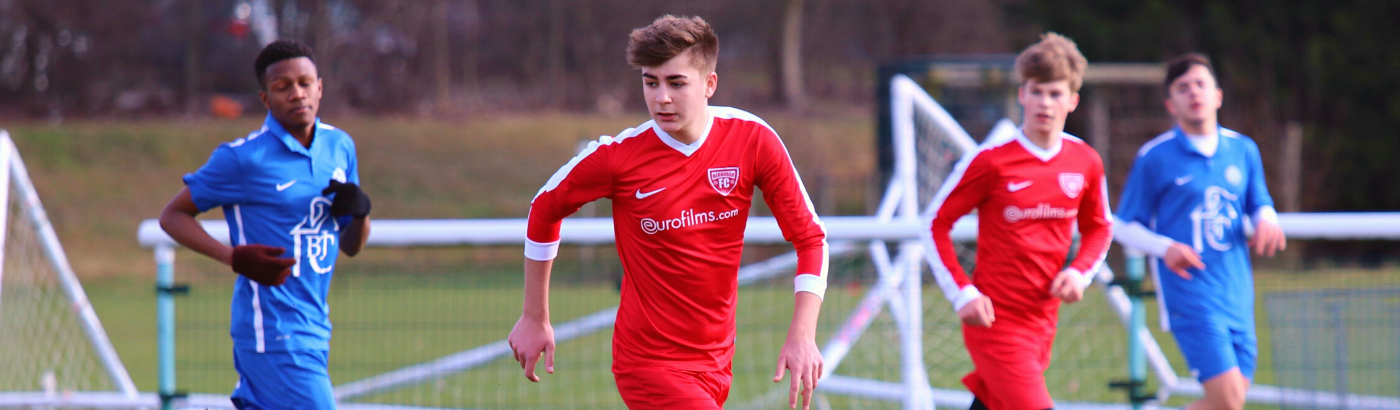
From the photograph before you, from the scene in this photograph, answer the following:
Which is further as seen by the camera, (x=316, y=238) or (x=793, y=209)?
(x=316, y=238)

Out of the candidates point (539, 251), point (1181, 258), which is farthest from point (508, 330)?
point (1181, 258)

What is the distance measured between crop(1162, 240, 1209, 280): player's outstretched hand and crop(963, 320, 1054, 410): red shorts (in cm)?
73

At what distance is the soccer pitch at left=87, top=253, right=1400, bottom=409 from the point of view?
523cm

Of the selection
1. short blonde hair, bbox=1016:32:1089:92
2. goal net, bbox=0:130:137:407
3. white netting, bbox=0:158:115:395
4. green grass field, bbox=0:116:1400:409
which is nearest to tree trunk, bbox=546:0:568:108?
green grass field, bbox=0:116:1400:409

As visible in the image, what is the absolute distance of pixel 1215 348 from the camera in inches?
182

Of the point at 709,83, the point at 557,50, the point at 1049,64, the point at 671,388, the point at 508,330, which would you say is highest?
the point at 557,50

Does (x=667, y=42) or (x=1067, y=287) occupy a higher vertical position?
(x=667, y=42)

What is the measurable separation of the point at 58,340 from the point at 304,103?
4.30m

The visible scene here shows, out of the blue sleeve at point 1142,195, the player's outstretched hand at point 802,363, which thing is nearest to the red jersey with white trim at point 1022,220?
the blue sleeve at point 1142,195

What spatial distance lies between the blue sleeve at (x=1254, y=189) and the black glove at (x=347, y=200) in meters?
3.62

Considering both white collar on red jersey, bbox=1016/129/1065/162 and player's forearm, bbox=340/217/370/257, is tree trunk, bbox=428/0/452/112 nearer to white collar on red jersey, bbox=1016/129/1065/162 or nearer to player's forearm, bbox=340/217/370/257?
player's forearm, bbox=340/217/370/257

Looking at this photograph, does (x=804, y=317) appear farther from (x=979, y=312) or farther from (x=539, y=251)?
(x=979, y=312)

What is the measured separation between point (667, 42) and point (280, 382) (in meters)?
1.88

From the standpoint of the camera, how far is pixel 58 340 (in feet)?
23.6
